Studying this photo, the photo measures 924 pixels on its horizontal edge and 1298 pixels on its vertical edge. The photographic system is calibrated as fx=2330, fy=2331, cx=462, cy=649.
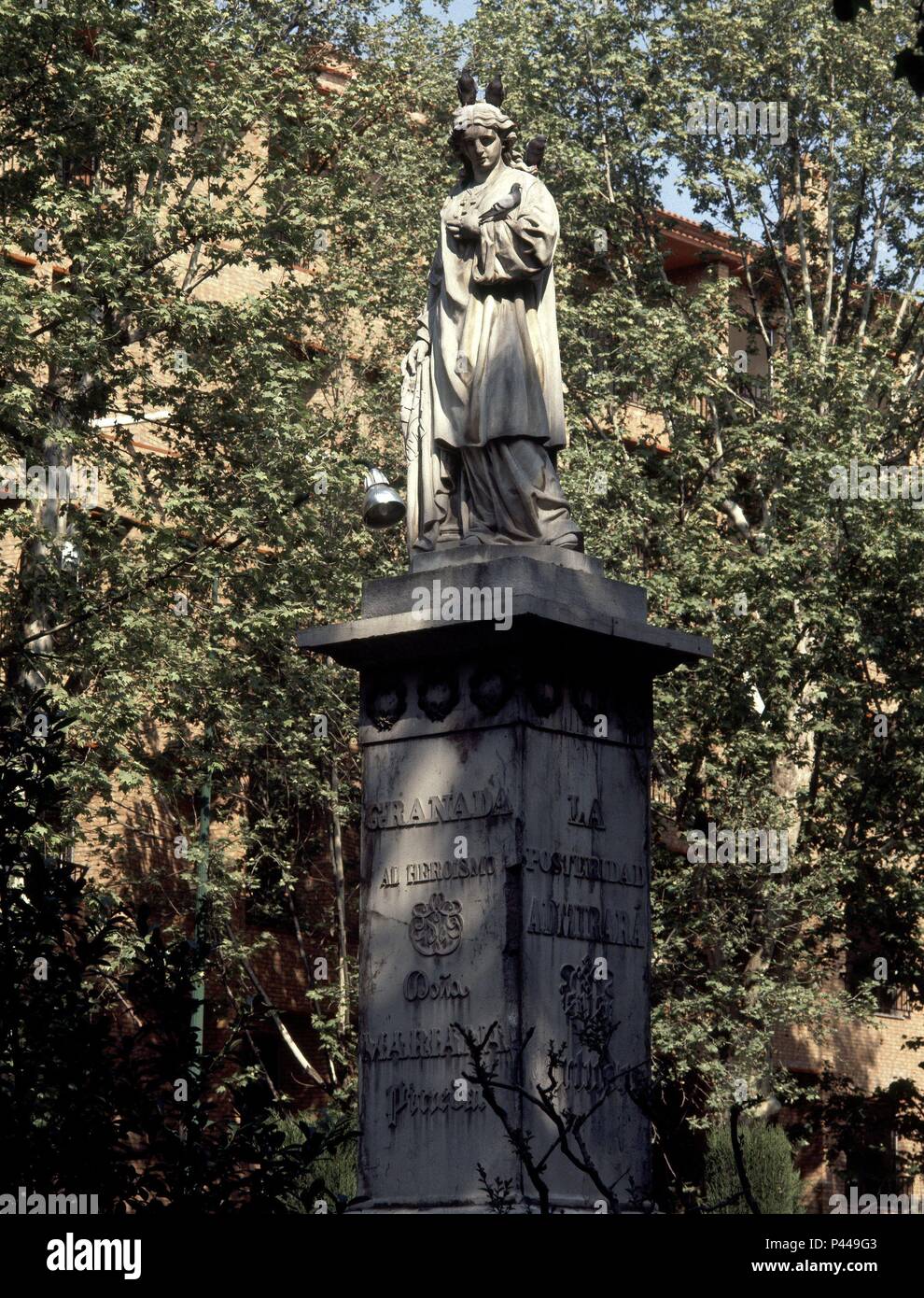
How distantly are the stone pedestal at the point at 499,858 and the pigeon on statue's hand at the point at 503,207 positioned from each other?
185 centimetres

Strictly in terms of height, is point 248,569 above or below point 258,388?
below

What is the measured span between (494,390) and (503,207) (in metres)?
0.99

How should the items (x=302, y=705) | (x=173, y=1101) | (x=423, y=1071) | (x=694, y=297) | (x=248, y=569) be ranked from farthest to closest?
(x=694, y=297) < (x=302, y=705) < (x=248, y=569) < (x=423, y=1071) < (x=173, y=1101)

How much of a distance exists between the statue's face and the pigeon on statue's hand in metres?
Result: 0.31

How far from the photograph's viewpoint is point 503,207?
484 inches

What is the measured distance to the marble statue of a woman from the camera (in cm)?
1212

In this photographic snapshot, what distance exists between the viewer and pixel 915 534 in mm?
28969

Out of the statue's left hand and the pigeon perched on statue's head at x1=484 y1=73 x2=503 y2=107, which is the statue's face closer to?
the pigeon perched on statue's head at x1=484 y1=73 x2=503 y2=107

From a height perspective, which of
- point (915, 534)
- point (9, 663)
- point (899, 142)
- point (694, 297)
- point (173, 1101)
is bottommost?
point (173, 1101)

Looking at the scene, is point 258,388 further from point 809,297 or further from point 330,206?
point 809,297

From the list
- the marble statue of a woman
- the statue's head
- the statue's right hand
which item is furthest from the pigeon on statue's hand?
the statue's right hand

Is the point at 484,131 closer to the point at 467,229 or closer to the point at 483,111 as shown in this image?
the point at 483,111

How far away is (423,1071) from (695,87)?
2469cm
